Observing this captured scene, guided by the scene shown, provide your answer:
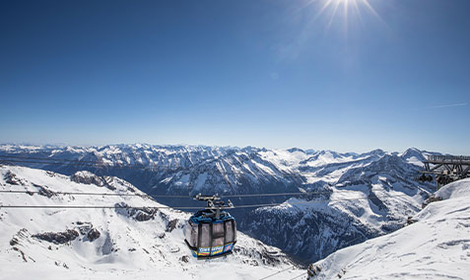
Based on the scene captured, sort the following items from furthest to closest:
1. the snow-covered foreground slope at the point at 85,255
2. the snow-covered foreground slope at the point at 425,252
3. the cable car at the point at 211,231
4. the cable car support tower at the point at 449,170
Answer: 1. the snow-covered foreground slope at the point at 85,255
2. the cable car support tower at the point at 449,170
3. the cable car at the point at 211,231
4. the snow-covered foreground slope at the point at 425,252

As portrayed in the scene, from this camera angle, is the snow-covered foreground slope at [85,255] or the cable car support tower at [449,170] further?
the snow-covered foreground slope at [85,255]

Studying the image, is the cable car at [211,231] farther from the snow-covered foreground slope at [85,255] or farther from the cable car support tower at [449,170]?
the snow-covered foreground slope at [85,255]

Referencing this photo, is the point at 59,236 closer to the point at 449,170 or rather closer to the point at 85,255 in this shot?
the point at 85,255

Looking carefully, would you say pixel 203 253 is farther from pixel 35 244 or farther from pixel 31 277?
pixel 35 244

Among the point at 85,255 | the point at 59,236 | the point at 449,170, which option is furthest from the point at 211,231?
the point at 59,236

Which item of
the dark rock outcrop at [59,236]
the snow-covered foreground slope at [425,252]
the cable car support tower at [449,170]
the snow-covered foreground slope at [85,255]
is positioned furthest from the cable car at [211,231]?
the dark rock outcrop at [59,236]

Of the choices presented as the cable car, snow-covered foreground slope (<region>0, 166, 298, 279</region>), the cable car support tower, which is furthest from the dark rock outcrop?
the cable car support tower
